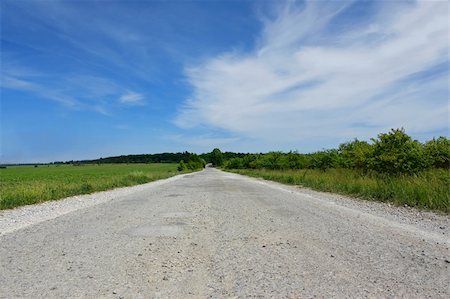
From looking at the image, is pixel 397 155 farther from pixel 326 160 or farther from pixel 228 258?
pixel 326 160

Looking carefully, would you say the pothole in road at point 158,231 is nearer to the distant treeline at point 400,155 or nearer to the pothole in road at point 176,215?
the pothole in road at point 176,215

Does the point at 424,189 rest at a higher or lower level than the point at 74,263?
higher

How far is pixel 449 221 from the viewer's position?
9.31 metres

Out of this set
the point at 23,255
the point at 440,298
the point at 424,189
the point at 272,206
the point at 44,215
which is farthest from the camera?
the point at 424,189

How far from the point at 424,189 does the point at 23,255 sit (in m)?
12.2

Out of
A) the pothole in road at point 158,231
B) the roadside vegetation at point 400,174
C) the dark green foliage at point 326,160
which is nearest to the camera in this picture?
the pothole in road at point 158,231

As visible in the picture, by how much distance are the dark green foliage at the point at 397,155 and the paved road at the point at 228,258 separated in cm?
1127

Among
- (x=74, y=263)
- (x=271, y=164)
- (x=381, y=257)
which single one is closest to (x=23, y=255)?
(x=74, y=263)

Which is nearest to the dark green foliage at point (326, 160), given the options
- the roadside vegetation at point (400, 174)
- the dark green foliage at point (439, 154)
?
the roadside vegetation at point (400, 174)

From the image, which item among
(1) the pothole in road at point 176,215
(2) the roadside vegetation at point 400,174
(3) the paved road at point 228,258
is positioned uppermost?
(2) the roadside vegetation at point 400,174

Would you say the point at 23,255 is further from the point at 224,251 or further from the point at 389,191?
the point at 389,191

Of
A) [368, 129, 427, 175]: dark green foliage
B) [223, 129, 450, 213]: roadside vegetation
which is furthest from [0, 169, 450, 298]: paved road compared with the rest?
[368, 129, 427, 175]: dark green foliage

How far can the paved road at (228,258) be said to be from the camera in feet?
14.4

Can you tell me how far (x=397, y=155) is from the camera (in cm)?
2019
